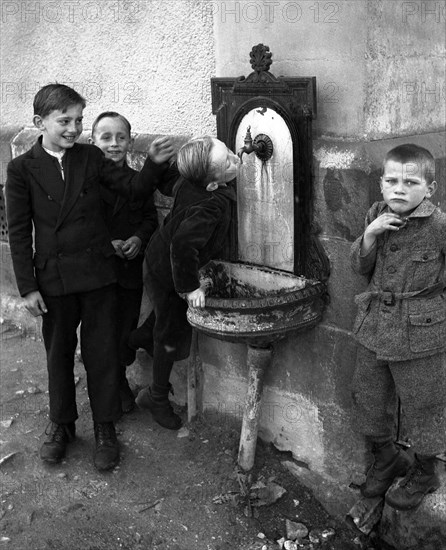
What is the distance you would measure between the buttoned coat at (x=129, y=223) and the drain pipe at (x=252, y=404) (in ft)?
2.93

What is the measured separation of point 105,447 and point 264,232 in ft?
4.54

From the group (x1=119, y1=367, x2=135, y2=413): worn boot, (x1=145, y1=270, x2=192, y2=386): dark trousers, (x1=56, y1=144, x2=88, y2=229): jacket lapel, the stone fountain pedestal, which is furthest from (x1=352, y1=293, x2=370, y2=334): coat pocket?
(x1=119, y1=367, x2=135, y2=413): worn boot

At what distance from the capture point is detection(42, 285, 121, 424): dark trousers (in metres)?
4.06

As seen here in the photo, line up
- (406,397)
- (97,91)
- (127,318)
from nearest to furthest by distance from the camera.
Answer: (406,397) < (127,318) < (97,91)

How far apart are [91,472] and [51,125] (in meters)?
1.74

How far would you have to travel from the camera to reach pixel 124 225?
434 centimetres

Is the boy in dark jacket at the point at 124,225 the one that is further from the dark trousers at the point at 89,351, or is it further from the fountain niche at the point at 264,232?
the fountain niche at the point at 264,232

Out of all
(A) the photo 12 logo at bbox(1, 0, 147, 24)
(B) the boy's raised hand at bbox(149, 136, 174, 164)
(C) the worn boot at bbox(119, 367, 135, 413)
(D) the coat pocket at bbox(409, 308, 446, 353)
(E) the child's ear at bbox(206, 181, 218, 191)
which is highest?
(A) the photo 12 logo at bbox(1, 0, 147, 24)

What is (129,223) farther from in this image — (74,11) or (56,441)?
(74,11)

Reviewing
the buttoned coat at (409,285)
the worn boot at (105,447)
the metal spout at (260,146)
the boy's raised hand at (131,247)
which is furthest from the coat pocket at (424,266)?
the worn boot at (105,447)

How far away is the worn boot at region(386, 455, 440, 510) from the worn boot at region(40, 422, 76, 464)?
5.57 ft

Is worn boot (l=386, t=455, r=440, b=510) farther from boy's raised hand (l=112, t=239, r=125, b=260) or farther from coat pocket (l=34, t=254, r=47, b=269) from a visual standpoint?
coat pocket (l=34, t=254, r=47, b=269)

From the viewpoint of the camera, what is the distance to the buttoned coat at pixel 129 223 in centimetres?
429

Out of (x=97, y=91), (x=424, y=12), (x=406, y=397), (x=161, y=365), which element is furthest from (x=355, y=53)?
(x=97, y=91)
